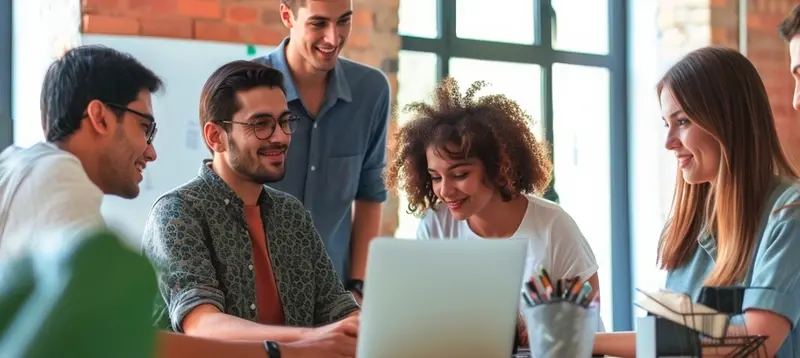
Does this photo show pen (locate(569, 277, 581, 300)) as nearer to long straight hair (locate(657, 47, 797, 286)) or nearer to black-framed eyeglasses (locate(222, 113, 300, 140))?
long straight hair (locate(657, 47, 797, 286))

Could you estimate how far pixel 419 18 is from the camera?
4332 mm

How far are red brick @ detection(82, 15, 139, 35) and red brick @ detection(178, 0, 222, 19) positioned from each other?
17cm

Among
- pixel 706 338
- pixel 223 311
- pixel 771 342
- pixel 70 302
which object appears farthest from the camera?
pixel 223 311

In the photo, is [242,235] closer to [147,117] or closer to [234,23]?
[147,117]

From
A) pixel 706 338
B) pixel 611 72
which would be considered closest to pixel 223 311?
pixel 706 338

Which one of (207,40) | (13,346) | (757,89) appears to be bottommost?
(13,346)

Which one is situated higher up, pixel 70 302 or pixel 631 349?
pixel 70 302

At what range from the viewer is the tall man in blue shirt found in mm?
2623

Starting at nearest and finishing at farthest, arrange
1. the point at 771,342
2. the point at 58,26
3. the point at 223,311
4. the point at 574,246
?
the point at 771,342 → the point at 223,311 → the point at 574,246 → the point at 58,26

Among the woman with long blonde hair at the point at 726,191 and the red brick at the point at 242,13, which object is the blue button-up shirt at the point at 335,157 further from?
the woman with long blonde hair at the point at 726,191

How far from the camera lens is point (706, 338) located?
142 centimetres

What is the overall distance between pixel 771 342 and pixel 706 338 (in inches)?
13.7

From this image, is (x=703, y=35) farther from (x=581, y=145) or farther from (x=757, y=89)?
(x=757, y=89)

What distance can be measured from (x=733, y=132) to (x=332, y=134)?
1128mm
